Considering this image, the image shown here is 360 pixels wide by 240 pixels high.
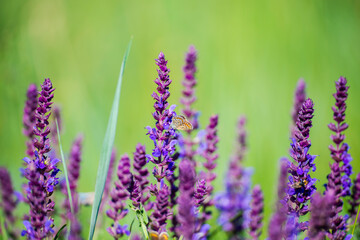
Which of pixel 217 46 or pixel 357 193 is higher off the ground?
pixel 217 46

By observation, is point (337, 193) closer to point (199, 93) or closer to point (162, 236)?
point (162, 236)

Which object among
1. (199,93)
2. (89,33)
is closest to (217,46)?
(199,93)

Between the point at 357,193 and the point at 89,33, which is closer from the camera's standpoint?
the point at 357,193

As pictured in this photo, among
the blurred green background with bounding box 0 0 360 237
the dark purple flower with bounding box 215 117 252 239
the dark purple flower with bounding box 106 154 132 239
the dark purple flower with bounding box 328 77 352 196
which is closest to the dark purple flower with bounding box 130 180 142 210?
the dark purple flower with bounding box 106 154 132 239

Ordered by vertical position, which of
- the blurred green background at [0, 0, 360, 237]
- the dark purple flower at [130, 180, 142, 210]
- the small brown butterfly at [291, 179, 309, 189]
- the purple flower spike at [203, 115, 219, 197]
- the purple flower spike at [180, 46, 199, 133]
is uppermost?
the blurred green background at [0, 0, 360, 237]

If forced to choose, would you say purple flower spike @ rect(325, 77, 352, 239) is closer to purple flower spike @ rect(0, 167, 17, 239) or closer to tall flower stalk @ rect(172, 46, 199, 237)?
tall flower stalk @ rect(172, 46, 199, 237)

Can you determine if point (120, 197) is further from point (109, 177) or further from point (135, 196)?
point (109, 177)

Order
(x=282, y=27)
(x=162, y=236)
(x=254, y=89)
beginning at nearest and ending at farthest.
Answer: (x=162, y=236) < (x=254, y=89) < (x=282, y=27)
